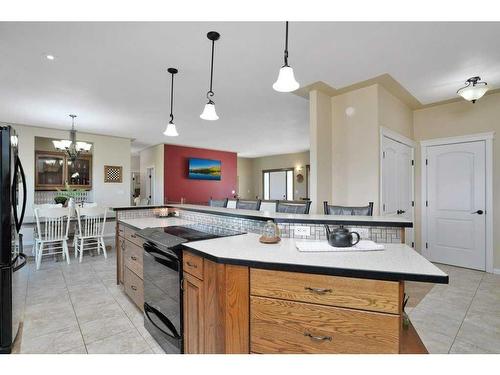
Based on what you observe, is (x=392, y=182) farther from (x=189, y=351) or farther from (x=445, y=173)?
(x=189, y=351)

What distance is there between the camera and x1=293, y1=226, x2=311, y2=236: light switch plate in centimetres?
179

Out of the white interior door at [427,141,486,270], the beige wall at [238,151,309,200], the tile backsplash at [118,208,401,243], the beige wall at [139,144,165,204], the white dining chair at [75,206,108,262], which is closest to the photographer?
the tile backsplash at [118,208,401,243]

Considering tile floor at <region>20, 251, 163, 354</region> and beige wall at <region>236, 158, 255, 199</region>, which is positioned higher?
beige wall at <region>236, 158, 255, 199</region>

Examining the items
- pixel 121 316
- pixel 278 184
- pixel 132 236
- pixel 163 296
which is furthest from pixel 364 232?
pixel 278 184

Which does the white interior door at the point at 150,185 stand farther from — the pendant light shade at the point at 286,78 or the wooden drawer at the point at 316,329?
the wooden drawer at the point at 316,329

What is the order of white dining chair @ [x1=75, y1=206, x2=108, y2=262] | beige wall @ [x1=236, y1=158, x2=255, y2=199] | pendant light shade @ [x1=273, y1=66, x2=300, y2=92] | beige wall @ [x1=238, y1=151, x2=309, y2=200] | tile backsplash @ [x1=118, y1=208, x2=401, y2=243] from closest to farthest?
tile backsplash @ [x1=118, y1=208, x2=401, y2=243] → pendant light shade @ [x1=273, y1=66, x2=300, y2=92] → white dining chair @ [x1=75, y1=206, x2=108, y2=262] → beige wall @ [x1=238, y1=151, x2=309, y2=200] → beige wall @ [x1=236, y1=158, x2=255, y2=199]

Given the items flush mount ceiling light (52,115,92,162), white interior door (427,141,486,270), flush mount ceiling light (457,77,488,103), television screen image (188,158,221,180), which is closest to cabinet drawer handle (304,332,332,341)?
flush mount ceiling light (457,77,488,103)

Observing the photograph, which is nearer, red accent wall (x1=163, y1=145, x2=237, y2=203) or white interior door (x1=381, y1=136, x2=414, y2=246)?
white interior door (x1=381, y1=136, x2=414, y2=246)

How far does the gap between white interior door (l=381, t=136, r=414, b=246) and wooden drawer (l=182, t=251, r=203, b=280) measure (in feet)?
8.67

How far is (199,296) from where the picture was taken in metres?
1.44

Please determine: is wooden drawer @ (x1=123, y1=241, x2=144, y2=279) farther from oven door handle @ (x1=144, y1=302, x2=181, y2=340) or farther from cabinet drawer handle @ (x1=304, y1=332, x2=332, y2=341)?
cabinet drawer handle @ (x1=304, y1=332, x2=332, y2=341)

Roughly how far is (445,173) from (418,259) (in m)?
3.53

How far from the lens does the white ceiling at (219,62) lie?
2078 mm
